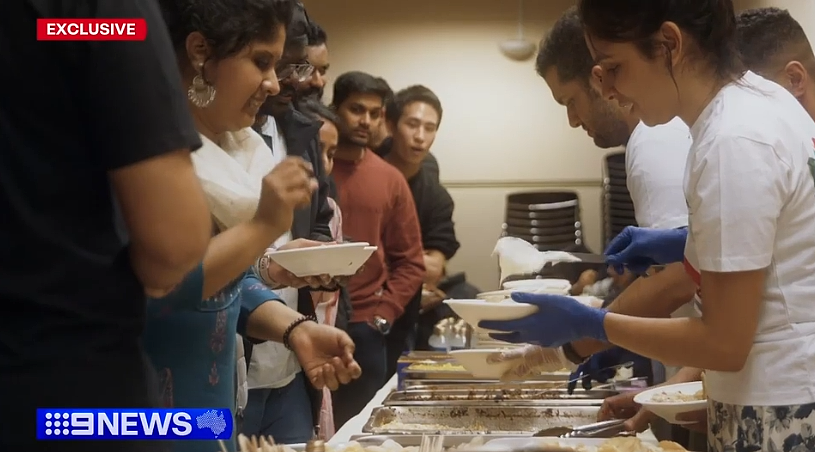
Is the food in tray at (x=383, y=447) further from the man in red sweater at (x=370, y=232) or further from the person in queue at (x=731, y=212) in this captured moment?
the man in red sweater at (x=370, y=232)

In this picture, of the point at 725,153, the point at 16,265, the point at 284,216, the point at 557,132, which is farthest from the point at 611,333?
the point at 557,132

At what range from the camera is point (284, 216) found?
38.2 inches

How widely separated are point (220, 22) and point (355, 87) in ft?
6.01

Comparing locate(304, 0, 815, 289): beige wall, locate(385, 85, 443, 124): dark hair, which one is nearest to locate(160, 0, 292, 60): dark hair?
locate(385, 85, 443, 124): dark hair

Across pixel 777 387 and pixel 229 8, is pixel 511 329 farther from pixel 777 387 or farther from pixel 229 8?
pixel 229 8

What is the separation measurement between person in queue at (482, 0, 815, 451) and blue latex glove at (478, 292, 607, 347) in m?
0.05

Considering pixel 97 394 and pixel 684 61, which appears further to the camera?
pixel 684 61

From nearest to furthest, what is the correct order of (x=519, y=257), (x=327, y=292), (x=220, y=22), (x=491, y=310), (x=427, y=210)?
(x=220, y=22) < (x=491, y=310) < (x=327, y=292) < (x=519, y=257) < (x=427, y=210)

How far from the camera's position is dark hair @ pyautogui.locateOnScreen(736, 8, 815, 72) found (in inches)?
67.9

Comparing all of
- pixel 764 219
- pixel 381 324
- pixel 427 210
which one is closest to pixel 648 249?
pixel 764 219

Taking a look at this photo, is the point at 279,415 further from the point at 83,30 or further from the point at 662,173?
the point at 83,30

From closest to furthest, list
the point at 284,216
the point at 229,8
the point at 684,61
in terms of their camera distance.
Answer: the point at 284,216
the point at 684,61
the point at 229,8

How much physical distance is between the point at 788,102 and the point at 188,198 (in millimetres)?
800

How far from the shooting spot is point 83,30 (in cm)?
66
